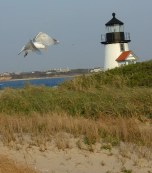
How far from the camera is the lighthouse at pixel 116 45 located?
3925 centimetres

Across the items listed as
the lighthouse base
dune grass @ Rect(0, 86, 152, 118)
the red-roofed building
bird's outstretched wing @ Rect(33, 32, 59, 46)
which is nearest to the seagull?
bird's outstretched wing @ Rect(33, 32, 59, 46)

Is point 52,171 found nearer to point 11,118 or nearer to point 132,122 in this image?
point 132,122

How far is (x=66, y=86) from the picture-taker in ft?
57.8

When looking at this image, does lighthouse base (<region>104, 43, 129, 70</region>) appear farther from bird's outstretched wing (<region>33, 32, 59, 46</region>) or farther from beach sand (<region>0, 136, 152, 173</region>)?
bird's outstretched wing (<region>33, 32, 59, 46</region>)

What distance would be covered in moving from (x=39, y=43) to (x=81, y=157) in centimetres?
215

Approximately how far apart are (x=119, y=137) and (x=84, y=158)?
1069mm

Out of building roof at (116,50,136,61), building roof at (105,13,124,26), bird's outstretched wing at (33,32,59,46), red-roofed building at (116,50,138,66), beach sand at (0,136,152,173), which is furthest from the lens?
building roof at (105,13,124,26)

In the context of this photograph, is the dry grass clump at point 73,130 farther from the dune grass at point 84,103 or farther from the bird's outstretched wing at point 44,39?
the bird's outstretched wing at point 44,39

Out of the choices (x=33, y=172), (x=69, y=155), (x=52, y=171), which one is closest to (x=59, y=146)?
(x=69, y=155)

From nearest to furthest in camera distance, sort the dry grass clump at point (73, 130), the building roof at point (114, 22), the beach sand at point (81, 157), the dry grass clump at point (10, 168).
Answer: the dry grass clump at point (10, 168) → the beach sand at point (81, 157) → the dry grass clump at point (73, 130) → the building roof at point (114, 22)

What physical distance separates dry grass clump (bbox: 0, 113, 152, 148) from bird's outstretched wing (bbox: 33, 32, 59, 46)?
6.21ft

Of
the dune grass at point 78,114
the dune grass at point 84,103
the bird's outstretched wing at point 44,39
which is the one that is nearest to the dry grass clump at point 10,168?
the dune grass at point 78,114

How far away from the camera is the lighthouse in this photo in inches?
1545

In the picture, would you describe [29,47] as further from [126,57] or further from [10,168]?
[126,57]
